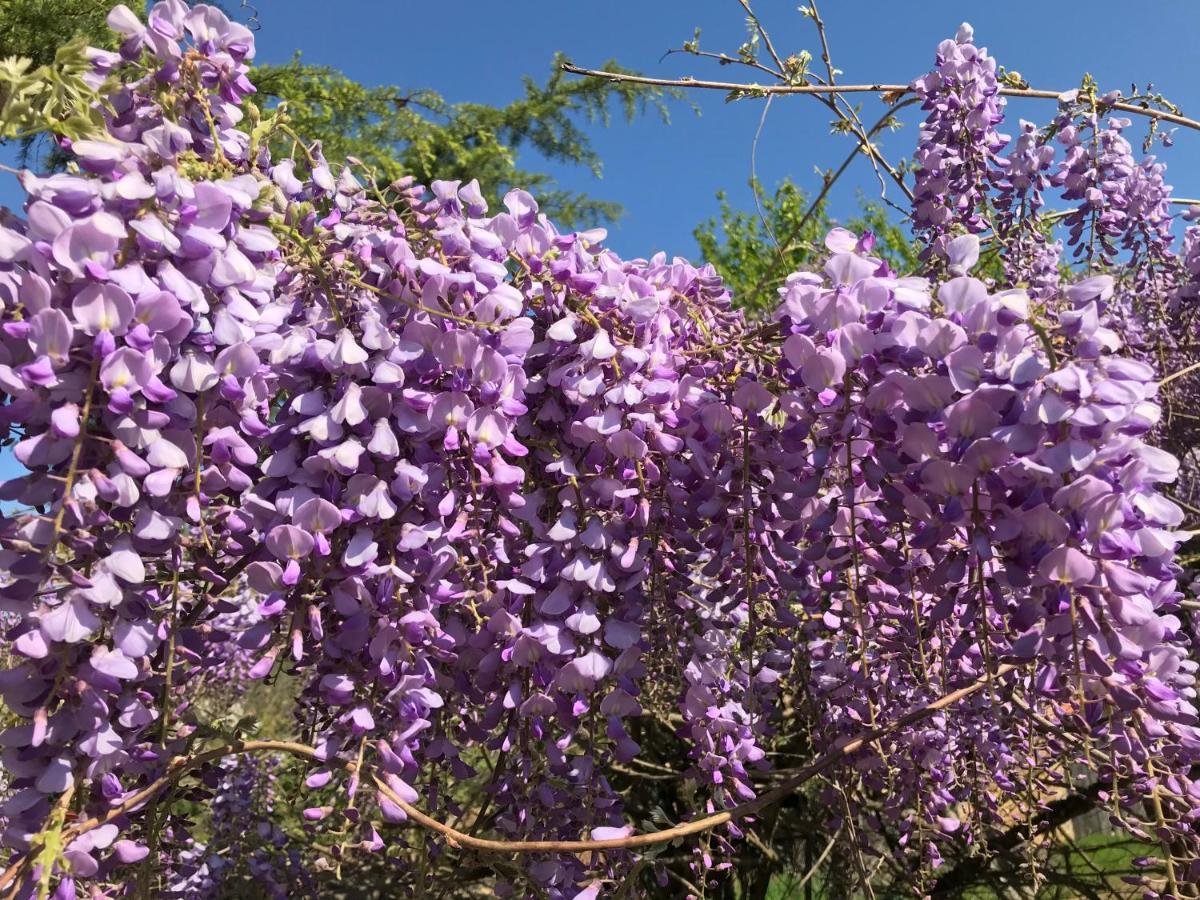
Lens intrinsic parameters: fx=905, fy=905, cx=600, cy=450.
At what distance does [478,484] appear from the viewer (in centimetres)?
128

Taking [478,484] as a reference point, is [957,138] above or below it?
above

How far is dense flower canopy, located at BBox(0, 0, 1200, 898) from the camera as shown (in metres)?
1.02

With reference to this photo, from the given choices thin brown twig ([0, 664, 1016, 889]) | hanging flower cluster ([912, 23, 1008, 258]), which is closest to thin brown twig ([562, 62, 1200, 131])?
hanging flower cluster ([912, 23, 1008, 258])

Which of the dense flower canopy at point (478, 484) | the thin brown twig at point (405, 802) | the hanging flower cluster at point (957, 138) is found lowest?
the thin brown twig at point (405, 802)

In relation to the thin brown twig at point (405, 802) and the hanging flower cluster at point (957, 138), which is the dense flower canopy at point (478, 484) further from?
the hanging flower cluster at point (957, 138)

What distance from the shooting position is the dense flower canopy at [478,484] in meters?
1.02

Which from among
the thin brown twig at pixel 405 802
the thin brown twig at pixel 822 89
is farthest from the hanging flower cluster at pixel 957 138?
the thin brown twig at pixel 405 802

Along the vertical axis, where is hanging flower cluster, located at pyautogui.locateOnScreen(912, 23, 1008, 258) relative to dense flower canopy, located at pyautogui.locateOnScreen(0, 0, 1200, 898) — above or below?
above

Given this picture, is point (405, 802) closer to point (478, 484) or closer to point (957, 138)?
point (478, 484)

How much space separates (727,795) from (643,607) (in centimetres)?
40

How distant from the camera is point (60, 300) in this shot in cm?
103

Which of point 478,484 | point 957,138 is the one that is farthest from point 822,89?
point 478,484

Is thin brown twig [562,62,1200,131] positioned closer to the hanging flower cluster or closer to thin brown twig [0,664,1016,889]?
the hanging flower cluster

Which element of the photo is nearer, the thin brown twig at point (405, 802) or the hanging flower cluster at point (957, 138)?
the thin brown twig at point (405, 802)
